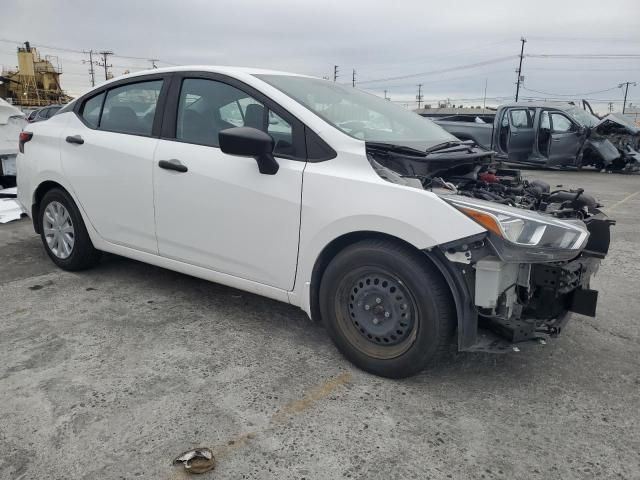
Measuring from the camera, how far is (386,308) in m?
2.72

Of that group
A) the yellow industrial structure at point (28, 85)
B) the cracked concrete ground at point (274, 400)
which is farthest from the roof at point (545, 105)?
the yellow industrial structure at point (28, 85)

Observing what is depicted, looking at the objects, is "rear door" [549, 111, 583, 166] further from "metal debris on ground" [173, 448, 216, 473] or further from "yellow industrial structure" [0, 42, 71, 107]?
"yellow industrial structure" [0, 42, 71, 107]

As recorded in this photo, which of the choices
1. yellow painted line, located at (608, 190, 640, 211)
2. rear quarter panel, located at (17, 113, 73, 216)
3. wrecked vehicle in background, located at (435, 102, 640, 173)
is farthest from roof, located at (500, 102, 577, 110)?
rear quarter panel, located at (17, 113, 73, 216)

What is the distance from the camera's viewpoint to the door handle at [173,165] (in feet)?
10.9

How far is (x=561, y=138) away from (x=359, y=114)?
11398 mm

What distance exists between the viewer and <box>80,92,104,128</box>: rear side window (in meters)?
4.05

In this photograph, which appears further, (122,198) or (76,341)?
(122,198)

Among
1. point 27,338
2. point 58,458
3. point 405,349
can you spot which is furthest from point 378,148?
point 27,338

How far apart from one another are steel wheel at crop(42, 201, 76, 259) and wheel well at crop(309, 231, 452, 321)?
7.69 ft

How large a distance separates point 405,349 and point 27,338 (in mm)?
2301

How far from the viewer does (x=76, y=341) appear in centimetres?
317

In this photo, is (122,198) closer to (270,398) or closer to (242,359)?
(242,359)

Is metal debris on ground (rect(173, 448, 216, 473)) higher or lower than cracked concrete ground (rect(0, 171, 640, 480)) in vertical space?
lower

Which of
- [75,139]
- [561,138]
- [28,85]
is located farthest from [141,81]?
[28,85]
